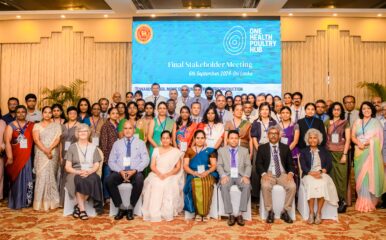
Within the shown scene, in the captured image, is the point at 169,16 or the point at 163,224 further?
the point at 169,16

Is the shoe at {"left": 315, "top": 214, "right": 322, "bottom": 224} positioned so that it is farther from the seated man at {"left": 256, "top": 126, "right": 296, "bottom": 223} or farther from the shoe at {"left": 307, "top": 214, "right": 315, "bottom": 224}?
the seated man at {"left": 256, "top": 126, "right": 296, "bottom": 223}

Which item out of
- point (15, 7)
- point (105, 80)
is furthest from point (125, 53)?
point (15, 7)

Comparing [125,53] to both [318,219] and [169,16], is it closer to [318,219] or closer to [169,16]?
[169,16]

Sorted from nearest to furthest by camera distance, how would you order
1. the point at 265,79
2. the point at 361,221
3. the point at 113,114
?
1. the point at 361,221
2. the point at 113,114
3. the point at 265,79

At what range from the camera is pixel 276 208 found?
4438mm

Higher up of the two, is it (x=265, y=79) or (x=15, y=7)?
(x=15, y=7)

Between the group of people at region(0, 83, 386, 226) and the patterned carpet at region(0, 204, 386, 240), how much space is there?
18 centimetres

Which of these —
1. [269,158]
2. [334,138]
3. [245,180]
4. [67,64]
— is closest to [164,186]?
[245,180]

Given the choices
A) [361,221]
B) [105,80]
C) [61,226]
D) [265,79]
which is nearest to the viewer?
[61,226]

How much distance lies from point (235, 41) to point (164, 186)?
4.88 m

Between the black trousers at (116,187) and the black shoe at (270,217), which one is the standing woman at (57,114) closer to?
the black trousers at (116,187)

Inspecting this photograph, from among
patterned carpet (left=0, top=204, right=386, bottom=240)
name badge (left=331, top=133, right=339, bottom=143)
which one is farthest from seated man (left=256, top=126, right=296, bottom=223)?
name badge (left=331, top=133, right=339, bottom=143)

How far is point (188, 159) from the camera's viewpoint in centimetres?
473

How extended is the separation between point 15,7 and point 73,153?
5562 millimetres
